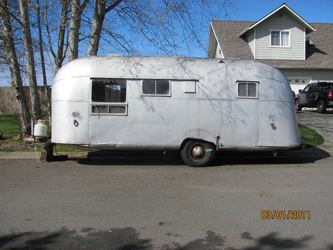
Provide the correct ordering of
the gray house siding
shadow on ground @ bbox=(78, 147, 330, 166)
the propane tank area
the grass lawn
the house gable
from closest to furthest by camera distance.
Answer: the propane tank area
shadow on ground @ bbox=(78, 147, 330, 166)
the grass lawn
the house gable
the gray house siding

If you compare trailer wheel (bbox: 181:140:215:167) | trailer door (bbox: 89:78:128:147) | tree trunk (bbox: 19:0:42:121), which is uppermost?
tree trunk (bbox: 19:0:42:121)

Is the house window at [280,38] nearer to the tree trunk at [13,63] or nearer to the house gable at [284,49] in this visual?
the house gable at [284,49]

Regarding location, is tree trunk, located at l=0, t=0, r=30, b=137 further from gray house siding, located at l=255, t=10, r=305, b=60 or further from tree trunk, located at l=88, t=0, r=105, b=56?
gray house siding, located at l=255, t=10, r=305, b=60

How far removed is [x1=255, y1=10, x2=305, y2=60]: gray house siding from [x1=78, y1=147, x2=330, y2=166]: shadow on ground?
16185mm

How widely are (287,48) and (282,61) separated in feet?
3.46

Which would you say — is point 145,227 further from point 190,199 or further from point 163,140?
point 163,140

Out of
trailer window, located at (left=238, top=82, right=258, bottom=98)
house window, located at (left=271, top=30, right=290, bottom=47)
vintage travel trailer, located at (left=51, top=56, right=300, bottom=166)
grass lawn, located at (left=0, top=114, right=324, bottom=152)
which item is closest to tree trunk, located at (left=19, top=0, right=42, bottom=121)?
grass lawn, located at (left=0, top=114, right=324, bottom=152)

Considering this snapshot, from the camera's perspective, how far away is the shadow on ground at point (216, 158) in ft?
32.9

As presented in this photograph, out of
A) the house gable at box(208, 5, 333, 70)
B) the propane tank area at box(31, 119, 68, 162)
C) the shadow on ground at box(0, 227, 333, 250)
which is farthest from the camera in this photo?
the house gable at box(208, 5, 333, 70)

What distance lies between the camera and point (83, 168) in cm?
910

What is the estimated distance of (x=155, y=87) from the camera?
9305mm
